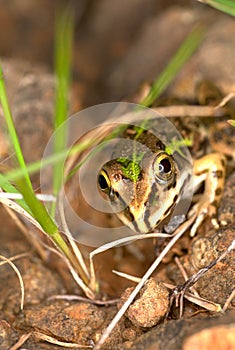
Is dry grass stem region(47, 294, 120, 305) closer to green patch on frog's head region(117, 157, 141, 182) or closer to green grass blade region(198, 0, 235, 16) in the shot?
green patch on frog's head region(117, 157, 141, 182)

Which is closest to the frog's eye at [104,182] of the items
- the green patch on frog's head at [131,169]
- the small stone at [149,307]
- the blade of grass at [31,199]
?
the green patch on frog's head at [131,169]

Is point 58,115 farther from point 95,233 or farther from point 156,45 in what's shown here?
point 156,45

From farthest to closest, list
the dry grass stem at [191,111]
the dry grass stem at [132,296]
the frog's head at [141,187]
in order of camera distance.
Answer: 1. the dry grass stem at [191,111]
2. the frog's head at [141,187]
3. the dry grass stem at [132,296]

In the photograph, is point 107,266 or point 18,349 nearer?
point 18,349

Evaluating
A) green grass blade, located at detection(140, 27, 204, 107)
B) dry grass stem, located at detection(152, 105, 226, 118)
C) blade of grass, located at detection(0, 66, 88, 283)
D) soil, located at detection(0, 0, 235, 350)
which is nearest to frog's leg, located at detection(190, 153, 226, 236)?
soil, located at detection(0, 0, 235, 350)

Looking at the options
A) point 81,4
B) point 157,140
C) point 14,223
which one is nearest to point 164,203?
point 157,140

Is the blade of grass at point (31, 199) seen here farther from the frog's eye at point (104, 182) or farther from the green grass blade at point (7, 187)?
the frog's eye at point (104, 182)

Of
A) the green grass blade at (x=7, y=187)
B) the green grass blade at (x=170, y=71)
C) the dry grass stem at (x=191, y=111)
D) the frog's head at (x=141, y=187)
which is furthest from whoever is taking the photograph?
the dry grass stem at (x=191, y=111)
